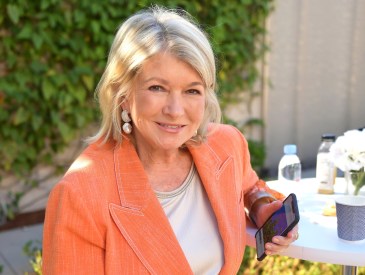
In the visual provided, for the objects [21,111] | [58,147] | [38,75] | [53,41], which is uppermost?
[53,41]

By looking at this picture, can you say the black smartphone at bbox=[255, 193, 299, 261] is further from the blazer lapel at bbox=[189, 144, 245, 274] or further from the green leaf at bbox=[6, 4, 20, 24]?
the green leaf at bbox=[6, 4, 20, 24]

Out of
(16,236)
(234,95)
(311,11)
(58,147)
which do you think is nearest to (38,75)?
(58,147)

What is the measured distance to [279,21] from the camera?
552 cm

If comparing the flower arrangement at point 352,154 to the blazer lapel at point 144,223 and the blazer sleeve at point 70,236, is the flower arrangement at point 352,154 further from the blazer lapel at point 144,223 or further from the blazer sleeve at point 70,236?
the blazer sleeve at point 70,236

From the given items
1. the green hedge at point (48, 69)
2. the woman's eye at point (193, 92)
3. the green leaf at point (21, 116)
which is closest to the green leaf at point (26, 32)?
→ the green hedge at point (48, 69)

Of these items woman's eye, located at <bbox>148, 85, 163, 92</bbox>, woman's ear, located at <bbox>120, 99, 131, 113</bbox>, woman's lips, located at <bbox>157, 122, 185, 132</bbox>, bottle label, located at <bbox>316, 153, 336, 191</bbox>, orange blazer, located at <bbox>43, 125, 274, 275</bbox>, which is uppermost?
woman's eye, located at <bbox>148, 85, 163, 92</bbox>

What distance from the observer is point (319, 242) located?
1925 mm

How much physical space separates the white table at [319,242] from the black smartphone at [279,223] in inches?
5.2

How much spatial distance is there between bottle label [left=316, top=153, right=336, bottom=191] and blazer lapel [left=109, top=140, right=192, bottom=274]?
1.11 metres

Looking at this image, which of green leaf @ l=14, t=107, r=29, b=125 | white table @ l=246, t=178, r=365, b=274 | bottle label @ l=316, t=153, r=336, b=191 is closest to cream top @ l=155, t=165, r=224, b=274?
white table @ l=246, t=178, r=365, b=274

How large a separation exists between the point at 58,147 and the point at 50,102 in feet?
1.25

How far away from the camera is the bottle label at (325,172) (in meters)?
2.49

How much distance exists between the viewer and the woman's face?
162cm

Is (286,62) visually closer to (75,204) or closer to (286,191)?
(286,191)
